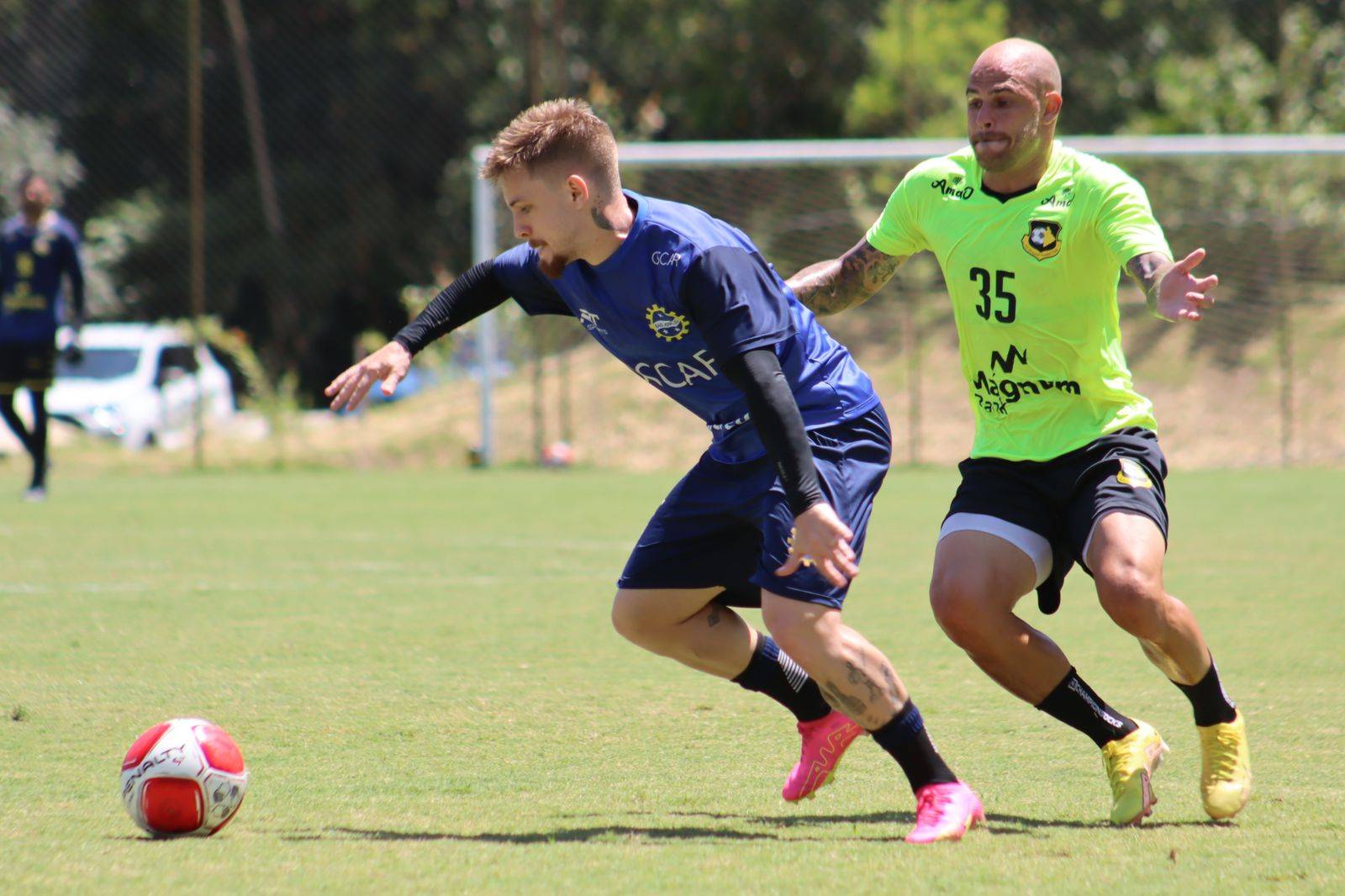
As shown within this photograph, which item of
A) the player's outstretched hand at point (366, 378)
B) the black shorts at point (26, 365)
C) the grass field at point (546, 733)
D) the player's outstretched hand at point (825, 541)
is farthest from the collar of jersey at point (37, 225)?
the player's outstretched hand at point (825, 541)

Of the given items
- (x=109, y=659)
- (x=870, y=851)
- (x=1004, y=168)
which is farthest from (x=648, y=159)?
(x=870, y=851)

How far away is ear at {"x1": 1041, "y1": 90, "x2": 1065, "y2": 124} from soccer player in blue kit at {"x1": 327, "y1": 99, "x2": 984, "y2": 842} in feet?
2.69

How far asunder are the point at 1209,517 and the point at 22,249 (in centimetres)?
933

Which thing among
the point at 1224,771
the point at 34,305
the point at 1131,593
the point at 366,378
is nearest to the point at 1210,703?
the point at 1224,771

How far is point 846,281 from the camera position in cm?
476

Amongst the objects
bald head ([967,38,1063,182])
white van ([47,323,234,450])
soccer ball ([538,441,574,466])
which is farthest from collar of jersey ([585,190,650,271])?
white van ([47,323,234,450])

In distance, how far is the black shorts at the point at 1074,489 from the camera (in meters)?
4.26

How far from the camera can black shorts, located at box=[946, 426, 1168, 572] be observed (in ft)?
14.0

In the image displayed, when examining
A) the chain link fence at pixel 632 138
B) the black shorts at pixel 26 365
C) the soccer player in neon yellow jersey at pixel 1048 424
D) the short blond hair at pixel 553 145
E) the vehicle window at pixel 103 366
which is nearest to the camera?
the short blond hair at pixel 553 145

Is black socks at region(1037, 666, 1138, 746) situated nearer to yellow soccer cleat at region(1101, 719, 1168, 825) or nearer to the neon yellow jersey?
yellow soccer cleat at region(1101, 719, 1168, 825)

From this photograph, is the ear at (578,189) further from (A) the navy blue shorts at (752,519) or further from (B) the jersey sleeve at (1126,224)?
(B) the jersey sleeve at (1126,224)

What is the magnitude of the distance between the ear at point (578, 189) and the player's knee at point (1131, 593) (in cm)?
157

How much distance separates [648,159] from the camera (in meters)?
17.0

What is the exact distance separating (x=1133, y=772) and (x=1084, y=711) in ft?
0.94
